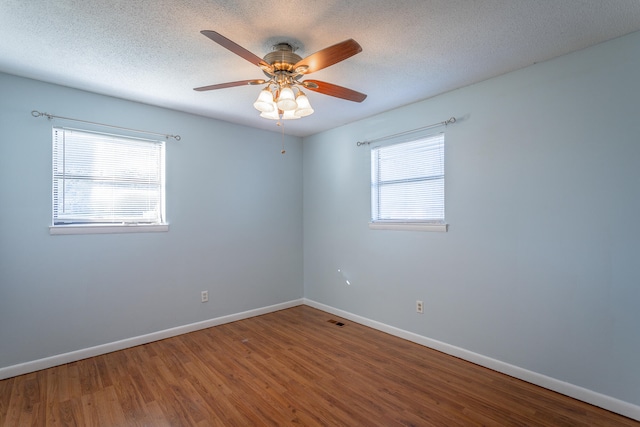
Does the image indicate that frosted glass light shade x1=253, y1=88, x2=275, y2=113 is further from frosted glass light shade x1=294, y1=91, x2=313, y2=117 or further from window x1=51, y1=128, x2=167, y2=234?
window x1=51, y1=128, x2=167, y2=234

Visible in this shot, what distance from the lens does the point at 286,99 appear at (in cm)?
196

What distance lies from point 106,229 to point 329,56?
104 inches

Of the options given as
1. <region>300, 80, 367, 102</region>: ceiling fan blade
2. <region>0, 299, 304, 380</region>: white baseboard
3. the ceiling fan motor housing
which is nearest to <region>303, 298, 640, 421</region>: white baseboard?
<region>0, 299, 304, 380</region>: white baseboard

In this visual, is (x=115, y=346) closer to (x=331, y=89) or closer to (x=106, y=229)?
(x=106, y=229)

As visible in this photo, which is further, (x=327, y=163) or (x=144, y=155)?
(x=327, y=163)

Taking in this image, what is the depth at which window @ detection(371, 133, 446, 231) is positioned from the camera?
3039 millimetres

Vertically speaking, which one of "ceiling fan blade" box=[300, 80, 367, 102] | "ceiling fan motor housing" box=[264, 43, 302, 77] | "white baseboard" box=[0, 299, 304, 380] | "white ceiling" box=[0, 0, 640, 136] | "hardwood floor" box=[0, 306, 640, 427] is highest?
"white ceiling" box=[0, 0, 640, 136]

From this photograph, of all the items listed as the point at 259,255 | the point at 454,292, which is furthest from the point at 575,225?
the point at 259,255

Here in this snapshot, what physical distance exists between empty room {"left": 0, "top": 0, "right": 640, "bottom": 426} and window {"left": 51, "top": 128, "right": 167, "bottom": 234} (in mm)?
18

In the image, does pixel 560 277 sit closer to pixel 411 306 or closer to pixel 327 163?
pixel 411 306

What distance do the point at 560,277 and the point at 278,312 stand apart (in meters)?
3.15

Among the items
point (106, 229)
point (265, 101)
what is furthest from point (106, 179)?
point (265, 101)

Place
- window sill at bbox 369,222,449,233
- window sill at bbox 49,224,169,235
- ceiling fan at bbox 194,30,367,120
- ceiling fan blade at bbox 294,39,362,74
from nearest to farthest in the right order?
ceiling fan blade at bbox 294,39,362,74 < ceiling fan at bbox 194,30,367,120 < window sill at bbox 49,224,169,235 < window sill at bbox 369,222,449,233

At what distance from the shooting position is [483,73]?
101 inches
